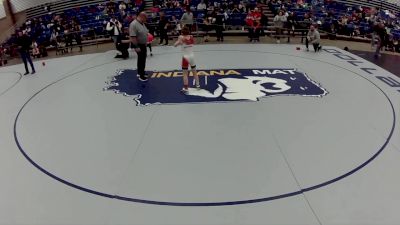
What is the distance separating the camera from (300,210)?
3959 mm

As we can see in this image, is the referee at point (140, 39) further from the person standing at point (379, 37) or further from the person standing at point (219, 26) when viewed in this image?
the person standing at point (379, 37)

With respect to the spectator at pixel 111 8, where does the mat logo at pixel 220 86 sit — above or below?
below

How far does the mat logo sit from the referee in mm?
330

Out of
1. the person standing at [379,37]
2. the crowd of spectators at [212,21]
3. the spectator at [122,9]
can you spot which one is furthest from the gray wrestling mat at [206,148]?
the spectator at [122,9]

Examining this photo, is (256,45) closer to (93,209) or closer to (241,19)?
(241,19)

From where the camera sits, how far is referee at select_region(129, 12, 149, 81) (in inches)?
348

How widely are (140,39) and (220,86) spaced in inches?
99.4

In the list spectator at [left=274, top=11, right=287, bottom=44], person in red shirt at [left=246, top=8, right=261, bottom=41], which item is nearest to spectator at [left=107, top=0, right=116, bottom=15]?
person in red shirt at [left=246, top=8, right=261, bottom=41]

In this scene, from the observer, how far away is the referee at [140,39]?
8.84 m

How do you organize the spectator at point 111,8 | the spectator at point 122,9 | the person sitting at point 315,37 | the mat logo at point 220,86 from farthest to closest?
the spectator at point 111,8 < the spectator at point 122,9 < the person sitting at point 315,37 < the mat logo at point 220,86

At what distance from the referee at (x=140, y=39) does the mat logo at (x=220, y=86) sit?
1.08ft

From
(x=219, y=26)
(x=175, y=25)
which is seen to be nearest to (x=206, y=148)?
(x=219, y=26)

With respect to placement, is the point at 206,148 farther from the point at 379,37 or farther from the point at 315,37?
the point at 379,37

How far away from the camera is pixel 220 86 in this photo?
27.0ft
